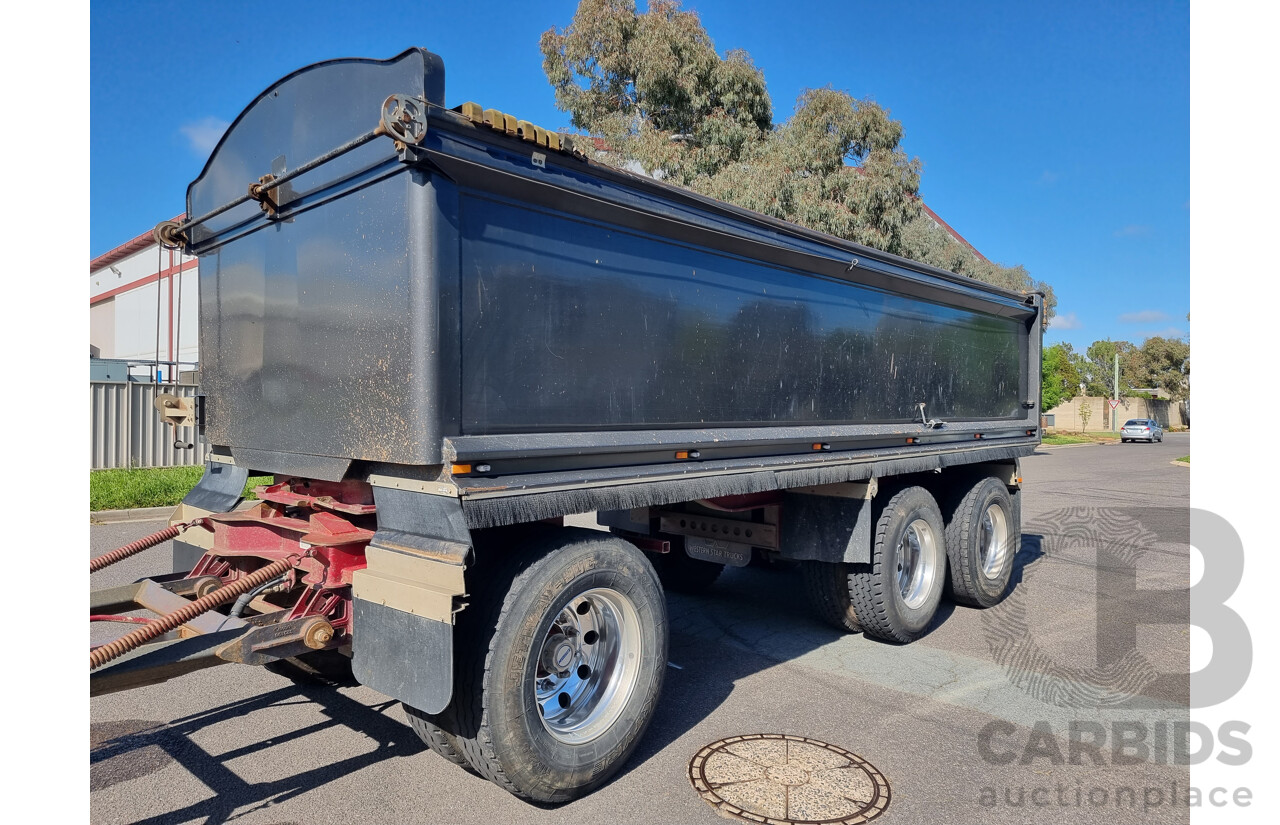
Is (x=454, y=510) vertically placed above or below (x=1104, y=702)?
above

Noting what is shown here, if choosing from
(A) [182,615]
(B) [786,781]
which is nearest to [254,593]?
(A) [182,615]

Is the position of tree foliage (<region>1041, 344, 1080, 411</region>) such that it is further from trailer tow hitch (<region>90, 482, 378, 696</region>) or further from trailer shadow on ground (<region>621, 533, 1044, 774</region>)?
trailer tow hitch (<region>90, 482, 378, 696</region>)

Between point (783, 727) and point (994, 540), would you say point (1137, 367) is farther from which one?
point (783, 727)

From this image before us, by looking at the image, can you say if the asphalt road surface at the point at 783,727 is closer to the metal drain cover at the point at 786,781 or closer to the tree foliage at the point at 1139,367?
the metal drain cover at the point at 786,781

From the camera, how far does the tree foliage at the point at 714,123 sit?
18.1 meters

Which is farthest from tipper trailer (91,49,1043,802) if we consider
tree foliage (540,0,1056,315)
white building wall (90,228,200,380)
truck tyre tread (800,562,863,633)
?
white building wall (90,228,200,380)

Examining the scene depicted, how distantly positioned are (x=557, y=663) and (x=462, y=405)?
1323 mm

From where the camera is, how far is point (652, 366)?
417cm

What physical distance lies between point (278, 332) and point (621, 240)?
1.82 meters

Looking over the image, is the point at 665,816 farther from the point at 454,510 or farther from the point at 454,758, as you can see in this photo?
the point at 454,510

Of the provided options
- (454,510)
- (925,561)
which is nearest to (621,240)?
(454,510)

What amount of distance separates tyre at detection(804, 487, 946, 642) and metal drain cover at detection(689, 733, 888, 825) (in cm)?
179

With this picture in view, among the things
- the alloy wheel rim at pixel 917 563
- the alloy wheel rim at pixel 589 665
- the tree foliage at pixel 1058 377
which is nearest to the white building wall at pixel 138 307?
the alloy wheel rim at pixel 917 563

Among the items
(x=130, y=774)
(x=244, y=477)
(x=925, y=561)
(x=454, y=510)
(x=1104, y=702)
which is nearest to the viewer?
(x=454, y=510)
